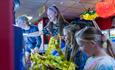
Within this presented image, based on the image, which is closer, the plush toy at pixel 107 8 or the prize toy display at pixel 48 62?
the prize toy display at pixel 48 62

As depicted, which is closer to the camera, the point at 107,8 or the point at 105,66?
the point at 105,66

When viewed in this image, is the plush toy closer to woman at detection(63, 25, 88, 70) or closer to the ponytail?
woman at detection(63, 25, 88, 70)

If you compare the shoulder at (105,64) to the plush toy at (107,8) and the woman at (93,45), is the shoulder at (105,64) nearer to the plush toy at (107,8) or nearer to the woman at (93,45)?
the woman at (93,45)

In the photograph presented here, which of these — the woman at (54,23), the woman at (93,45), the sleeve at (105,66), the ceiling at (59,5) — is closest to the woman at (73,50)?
the woman at (93,45)

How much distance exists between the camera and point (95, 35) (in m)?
1.63

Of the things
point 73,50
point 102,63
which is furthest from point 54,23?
point 102,63

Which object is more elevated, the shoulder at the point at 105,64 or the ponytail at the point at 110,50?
the ponytail at the point at 110,50

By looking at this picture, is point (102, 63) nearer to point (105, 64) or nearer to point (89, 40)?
point (105, 64)

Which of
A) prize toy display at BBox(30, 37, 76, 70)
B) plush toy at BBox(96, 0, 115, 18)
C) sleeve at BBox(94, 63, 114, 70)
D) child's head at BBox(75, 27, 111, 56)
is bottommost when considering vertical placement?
sleeve at BBox(94, 63, 114, 70)

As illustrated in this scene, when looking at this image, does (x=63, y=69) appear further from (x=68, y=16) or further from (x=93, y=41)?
(x=68, y=16)

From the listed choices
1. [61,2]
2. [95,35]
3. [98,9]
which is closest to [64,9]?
[61,2]

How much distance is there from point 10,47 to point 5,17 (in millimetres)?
60

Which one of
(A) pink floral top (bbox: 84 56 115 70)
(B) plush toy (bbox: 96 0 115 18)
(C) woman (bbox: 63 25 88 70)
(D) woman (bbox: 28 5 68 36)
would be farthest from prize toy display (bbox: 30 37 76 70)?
(B) plush toy (bbox: 96 0 115 18)

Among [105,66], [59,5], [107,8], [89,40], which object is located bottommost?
[105,66]
